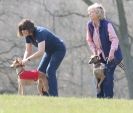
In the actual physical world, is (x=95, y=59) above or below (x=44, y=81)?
above

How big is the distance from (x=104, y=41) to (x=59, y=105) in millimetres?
2443

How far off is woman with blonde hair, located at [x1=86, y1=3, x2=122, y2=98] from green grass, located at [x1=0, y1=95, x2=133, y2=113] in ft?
4.98

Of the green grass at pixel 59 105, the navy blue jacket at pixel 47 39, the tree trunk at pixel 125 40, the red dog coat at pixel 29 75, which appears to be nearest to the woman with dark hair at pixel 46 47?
the navy blue jacket at pixel 47 39

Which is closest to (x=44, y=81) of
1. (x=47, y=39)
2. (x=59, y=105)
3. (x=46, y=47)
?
(x=46, y=47)

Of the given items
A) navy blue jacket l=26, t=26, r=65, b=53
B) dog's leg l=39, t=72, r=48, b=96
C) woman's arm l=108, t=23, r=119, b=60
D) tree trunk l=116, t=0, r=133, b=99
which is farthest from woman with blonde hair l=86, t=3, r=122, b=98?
tree trunk l=116, t=0, r=133, b=99

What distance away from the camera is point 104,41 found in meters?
11.6

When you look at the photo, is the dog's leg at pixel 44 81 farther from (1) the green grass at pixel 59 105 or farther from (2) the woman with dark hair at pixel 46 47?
(1) the green grass at pixel 59 105

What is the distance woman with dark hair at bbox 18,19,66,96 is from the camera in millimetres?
11375

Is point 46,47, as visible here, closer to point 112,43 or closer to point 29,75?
point 29,75

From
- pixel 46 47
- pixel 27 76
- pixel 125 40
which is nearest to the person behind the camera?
pixel 27 76

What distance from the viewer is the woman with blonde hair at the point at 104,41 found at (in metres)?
11.5

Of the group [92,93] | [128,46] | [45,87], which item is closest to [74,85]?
[92,93]

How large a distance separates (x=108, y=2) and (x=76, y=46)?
4.21 ft

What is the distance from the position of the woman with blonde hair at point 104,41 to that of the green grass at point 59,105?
1.52 meters
